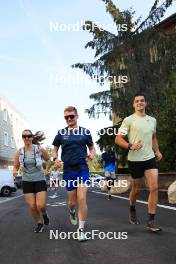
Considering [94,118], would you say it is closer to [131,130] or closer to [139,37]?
[139,37]

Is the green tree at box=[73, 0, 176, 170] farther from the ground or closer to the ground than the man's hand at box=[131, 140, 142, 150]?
farther from the ground

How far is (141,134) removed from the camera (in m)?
6.88

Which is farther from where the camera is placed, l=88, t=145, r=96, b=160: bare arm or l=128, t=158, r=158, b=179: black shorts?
l=128, t=158, r=158, b=179: black shorts

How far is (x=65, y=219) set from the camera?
904 cm

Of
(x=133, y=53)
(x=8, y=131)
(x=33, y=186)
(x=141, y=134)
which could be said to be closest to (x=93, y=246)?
(x=141, y=134)

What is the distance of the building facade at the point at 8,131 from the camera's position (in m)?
60.7

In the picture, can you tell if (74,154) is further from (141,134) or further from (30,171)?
(30,171)

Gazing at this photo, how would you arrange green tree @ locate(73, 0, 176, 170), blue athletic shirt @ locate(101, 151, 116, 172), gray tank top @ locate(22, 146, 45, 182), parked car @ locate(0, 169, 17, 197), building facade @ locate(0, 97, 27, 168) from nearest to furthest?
gray tank top @ locate(22, 146, 45, 182) < blue athletic shirt @ locate(101, 151, 116, 172) < green tree @ locate(73, 0, 176, 170) < parked car @ locate(0, 169, 17, 197) < building facade @ locate(0, 97, 27, 168)

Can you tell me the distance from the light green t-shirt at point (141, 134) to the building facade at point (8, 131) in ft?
174

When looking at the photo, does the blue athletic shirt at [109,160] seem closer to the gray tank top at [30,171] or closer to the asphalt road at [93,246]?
the asphalt road at [93,246]

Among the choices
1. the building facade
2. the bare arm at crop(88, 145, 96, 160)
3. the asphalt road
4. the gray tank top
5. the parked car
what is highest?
the building facade

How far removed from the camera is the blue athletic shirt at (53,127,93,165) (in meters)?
6.48

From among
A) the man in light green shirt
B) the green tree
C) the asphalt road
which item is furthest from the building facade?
the man in light green shirt

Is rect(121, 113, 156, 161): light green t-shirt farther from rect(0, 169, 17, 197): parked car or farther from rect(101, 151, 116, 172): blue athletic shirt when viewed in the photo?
rect(0, 169, 17, 197): parked car
